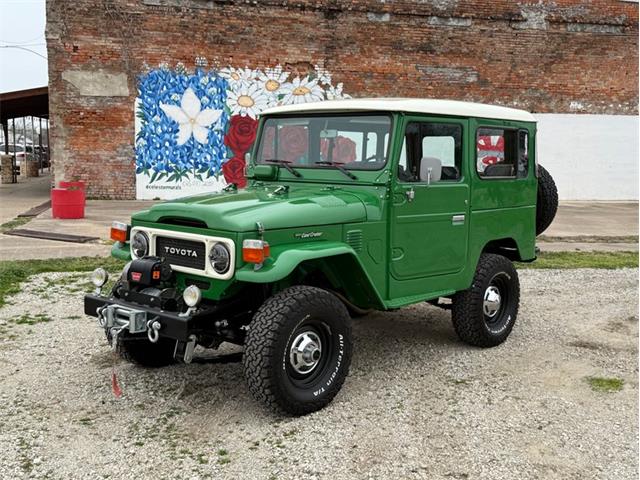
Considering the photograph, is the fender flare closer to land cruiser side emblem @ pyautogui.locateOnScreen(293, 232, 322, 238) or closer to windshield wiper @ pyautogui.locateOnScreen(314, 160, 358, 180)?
land cruiser side emblem @ pyautogui.locateOnScreen(293, 232, 322, 238)

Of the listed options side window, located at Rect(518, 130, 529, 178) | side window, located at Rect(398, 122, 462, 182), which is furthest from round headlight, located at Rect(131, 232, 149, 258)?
side window, located at Rect(518, 130, 529, 178)

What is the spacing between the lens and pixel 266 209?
4.27 m

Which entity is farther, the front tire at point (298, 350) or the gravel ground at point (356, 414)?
the front tire at point (298, 350)

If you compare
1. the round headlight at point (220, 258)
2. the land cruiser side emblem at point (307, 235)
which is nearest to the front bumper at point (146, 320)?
the round headlight at point (220, 258)

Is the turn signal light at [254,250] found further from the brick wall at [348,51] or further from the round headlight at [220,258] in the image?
the brick wall at [348,51]

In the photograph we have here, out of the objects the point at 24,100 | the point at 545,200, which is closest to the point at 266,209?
the point at 545,200

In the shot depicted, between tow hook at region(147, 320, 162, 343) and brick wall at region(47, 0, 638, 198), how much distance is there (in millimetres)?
12813

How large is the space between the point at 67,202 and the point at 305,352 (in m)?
9.92

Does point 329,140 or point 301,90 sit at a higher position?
point 301,90

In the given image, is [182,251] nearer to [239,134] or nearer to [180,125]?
[180,125]

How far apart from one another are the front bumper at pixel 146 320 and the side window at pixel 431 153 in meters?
1.89

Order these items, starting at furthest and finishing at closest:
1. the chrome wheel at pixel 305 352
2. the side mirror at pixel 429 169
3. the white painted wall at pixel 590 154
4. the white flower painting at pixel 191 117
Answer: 1. the white painted wall at pixel 590 154
2. the white flower painting at pixel 191 117
3. the side mirror at pixel 429 169
4. the chrome wheel at pixel 305 352

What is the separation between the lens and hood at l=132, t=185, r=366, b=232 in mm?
4129

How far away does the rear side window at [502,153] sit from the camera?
5.56m
